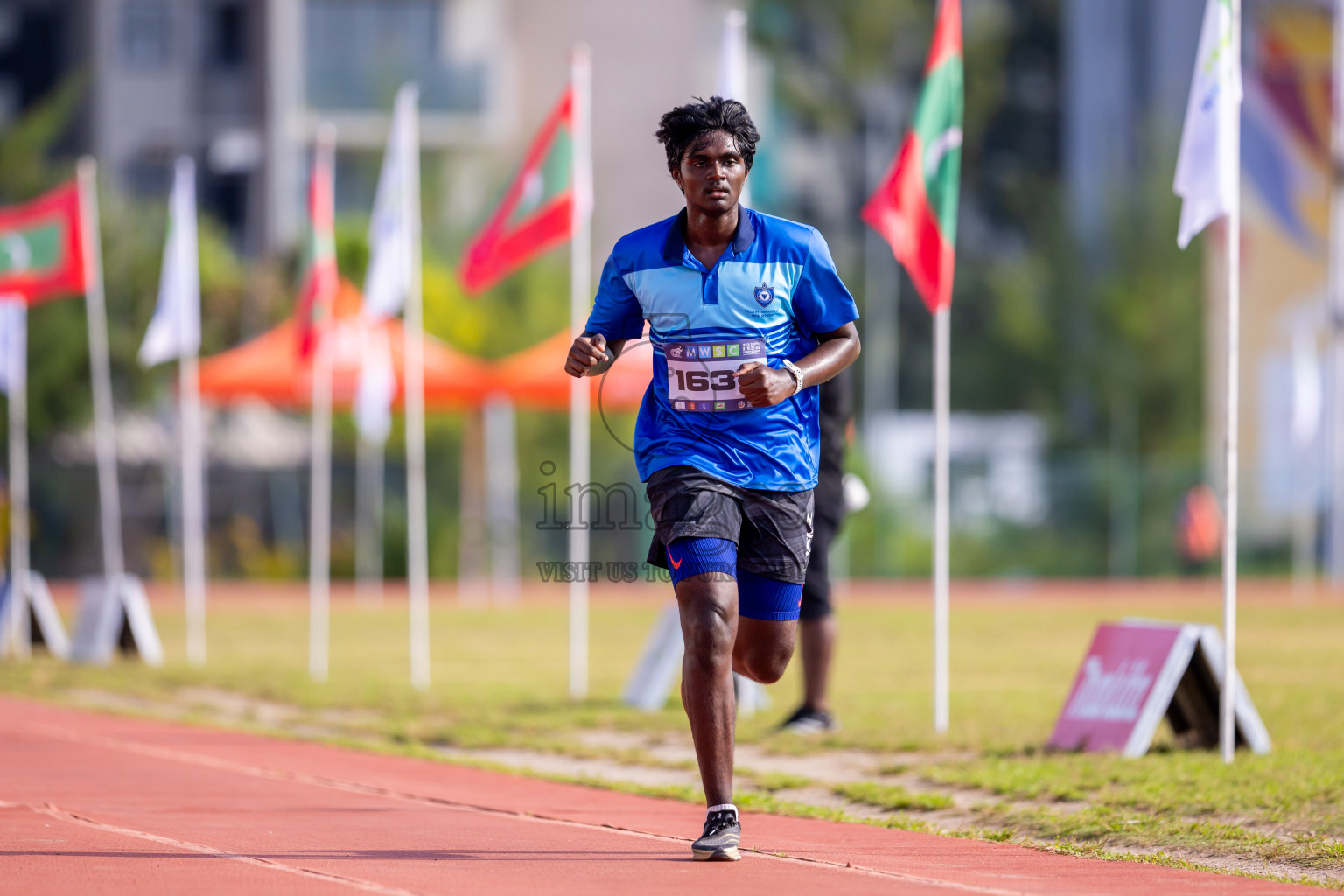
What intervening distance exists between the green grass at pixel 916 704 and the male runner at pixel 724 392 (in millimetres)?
1401

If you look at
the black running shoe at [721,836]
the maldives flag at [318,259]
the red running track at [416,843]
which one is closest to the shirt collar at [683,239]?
the black running shoe at [721,836]

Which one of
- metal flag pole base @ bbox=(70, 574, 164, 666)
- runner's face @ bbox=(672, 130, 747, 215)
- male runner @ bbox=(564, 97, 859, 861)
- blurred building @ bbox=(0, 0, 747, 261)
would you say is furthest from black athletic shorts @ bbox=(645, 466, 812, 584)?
blurred building @ bbox=(0, 0, 747, 261)

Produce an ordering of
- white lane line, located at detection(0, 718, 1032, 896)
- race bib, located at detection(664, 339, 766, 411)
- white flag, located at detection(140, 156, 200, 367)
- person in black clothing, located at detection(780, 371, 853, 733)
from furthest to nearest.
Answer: white flag, located at detection(140, 156, 200, 367), person in black clothing, located at detection(780, 371, 853, 733), race bib, located at detection(664, 339, 766, 411), white lane line, located at detection(0, 718, 1032, 896)

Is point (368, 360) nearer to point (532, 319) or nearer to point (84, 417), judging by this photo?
point (84, 417)

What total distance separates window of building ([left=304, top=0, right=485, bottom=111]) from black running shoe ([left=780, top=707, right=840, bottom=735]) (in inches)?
1368

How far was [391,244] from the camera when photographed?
13.5 m

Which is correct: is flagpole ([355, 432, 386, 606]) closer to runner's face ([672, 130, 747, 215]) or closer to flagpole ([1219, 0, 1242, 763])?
flagpole ([1219, 0, 1242, 763])

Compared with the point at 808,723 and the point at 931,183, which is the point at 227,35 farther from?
the point at 808,723

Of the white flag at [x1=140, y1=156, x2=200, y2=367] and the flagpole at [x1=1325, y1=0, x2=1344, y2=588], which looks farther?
the flagpole at [x1=1325, y1=0, x2=1344, y2=588]

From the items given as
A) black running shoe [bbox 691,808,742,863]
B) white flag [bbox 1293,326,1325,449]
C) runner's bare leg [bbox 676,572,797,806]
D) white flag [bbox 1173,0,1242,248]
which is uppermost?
white flag [bbox 1173,0,1242,248]

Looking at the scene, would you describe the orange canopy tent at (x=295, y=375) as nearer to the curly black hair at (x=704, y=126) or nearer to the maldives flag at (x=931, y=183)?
the maldives flag at (x=931, y=183)

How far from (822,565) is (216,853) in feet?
13.9

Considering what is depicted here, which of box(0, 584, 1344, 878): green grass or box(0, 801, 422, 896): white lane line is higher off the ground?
box(0, 801, 422, 896): white lane line

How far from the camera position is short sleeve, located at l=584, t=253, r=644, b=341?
245 inches
